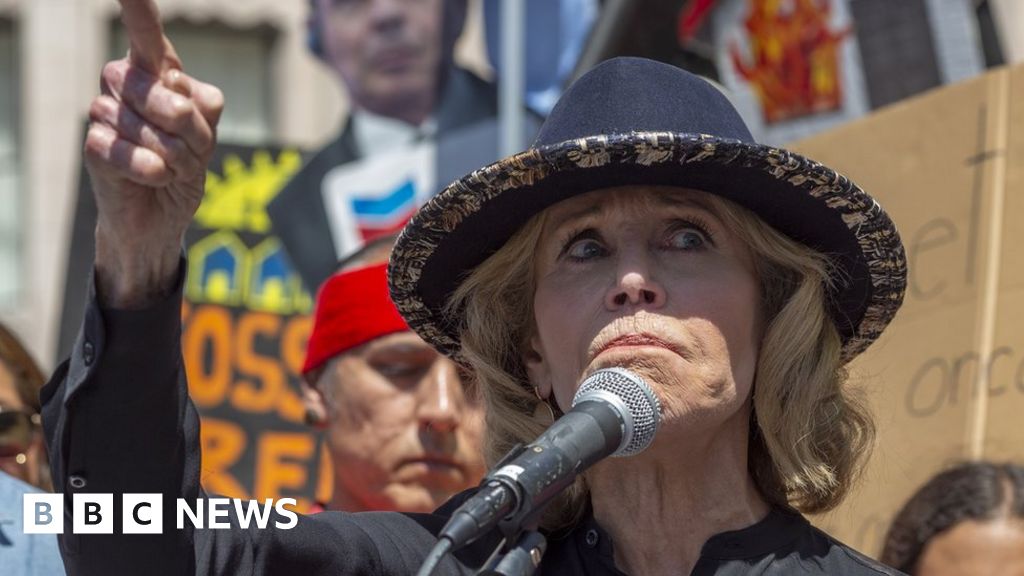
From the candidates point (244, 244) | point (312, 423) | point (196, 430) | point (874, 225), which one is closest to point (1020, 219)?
point (874, 225)

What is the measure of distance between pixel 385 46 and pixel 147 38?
545cm

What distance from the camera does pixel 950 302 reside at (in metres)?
3.98

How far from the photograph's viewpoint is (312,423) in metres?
4.41

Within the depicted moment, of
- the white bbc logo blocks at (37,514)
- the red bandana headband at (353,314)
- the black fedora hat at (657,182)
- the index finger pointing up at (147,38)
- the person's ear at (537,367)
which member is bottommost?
the white bbc logo blocks at (37,514)

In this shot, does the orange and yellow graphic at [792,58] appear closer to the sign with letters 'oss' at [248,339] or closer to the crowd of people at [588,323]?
the sign with letters 'oss' at [248,339]

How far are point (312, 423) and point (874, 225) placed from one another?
2.14 meters

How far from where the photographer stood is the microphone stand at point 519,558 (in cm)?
195

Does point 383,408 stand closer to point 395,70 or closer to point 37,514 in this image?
point 37,514

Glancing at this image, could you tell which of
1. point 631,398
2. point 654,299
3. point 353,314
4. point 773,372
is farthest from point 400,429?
point 631,398

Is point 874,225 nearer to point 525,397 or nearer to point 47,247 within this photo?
point 525,397

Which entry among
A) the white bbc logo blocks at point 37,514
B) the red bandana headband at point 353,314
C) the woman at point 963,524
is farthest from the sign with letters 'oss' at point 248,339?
the white bbc logo blocks at point 37,514

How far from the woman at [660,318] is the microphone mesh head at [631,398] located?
96mm

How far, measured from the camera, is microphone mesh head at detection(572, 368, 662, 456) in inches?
85.4

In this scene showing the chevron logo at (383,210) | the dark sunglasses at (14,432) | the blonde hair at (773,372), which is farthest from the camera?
the chevron logo at (383,210)
